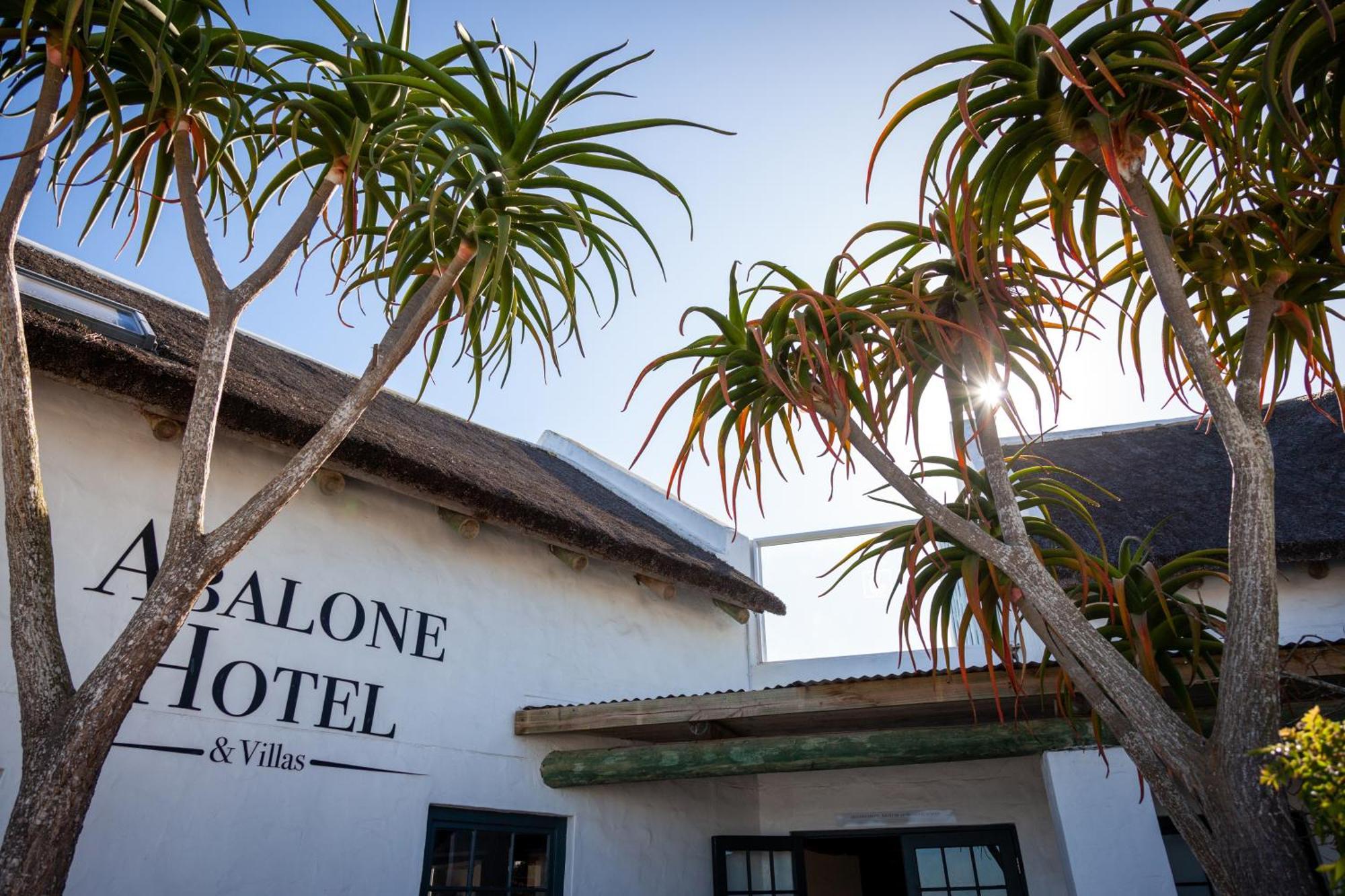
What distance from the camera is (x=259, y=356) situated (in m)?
5.82

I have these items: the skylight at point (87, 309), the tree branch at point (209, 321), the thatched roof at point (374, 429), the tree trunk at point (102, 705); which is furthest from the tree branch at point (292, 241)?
the skylight at point (87, 309)

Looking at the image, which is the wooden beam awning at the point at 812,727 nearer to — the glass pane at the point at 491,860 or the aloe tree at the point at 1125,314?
the glass pane at the point at 491,860

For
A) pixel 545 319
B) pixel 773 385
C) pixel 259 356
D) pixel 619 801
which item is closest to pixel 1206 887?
pixel 619 801

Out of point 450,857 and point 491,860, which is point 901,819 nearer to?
point 491,860

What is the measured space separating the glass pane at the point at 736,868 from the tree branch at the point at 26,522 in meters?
5.35

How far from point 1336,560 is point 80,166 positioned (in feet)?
24.3

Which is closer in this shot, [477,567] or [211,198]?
[211,198]

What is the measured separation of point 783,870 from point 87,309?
601 cm

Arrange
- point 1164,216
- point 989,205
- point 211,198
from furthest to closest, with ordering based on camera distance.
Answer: point 211,198, point 1164,216, point 989,205

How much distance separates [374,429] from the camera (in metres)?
5.28

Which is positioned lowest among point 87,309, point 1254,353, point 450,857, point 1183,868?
point 1183,868

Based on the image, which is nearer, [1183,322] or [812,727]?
[1183,322]

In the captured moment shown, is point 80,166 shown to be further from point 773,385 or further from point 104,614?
point 773,385

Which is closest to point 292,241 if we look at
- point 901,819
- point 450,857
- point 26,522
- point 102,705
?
point 26,522
